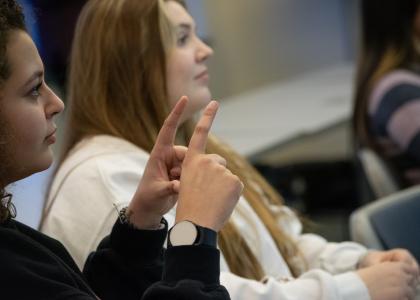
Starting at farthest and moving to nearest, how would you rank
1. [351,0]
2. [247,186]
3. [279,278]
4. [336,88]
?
[351,0] < [336,88] < [247,186] < [279,278]

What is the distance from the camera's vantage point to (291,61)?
5.88 metres

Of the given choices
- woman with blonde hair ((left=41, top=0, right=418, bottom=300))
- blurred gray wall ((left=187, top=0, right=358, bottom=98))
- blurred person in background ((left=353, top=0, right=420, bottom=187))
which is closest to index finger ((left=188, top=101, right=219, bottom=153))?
woman with blonde hair ((left=41, top=0, right=418, bottom=300))

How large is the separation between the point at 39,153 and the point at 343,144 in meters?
3.78

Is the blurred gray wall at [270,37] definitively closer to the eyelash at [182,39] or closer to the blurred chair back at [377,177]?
the blurred chair back at [377,177]

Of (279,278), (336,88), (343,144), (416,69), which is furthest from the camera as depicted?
(343,144)

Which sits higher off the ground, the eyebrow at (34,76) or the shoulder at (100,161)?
the eyebrow at (34,76)

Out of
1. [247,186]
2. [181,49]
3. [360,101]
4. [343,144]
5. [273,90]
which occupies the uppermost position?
[181,49]

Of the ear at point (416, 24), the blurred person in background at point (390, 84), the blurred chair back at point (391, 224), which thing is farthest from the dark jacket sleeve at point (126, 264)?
the ear at point (416, 24)

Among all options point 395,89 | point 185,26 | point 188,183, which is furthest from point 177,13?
point 395,89

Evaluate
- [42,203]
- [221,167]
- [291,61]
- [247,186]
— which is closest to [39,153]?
[221,167]

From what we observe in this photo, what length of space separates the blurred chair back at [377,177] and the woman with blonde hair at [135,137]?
2.13ft

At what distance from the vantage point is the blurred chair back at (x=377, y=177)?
2.27 m

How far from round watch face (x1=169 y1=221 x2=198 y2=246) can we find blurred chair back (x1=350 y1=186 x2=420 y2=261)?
83 cm

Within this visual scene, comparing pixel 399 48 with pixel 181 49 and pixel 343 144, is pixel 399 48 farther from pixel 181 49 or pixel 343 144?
pixel 343 144
